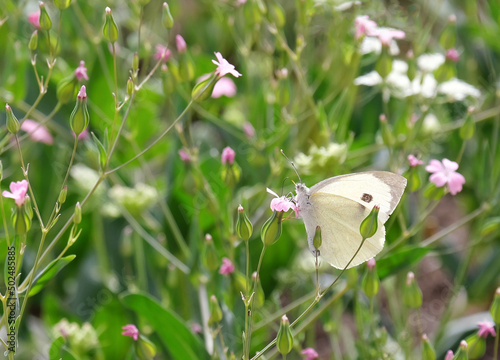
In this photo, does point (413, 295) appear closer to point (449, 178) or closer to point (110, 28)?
point (449, 178)

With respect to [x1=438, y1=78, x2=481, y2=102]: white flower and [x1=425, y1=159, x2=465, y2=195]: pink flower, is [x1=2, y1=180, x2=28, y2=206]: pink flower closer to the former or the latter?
[x1=425, y1=159, x2=465, y2=195]: pink flower

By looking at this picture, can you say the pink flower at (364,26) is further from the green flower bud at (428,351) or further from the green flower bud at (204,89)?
the green flower bud at (428,351)

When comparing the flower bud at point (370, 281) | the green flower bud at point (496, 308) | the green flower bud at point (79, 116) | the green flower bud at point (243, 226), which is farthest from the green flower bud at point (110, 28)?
the green flower bud at point (496, 308)

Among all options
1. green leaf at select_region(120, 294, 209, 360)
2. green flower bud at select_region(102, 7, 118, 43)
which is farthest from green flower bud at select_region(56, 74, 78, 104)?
green leaf at select_region(120, 294, 209, 360)

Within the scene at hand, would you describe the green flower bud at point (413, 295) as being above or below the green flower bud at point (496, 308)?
below

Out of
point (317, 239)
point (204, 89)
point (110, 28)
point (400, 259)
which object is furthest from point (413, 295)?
point (110, 28)

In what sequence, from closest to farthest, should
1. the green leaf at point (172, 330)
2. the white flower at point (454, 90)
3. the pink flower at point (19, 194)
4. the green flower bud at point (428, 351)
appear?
the pink flower at point (19, 194), the green flower bud at point (428, 351), the green leaf at point (172, 330), the white flower at point (454, 90)

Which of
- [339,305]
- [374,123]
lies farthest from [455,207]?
[339,305]
